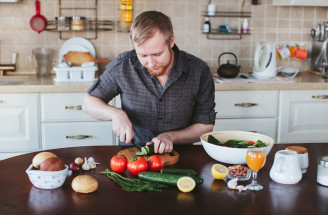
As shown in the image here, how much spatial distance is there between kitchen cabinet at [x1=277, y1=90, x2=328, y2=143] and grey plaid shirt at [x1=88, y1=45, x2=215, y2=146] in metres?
1.36

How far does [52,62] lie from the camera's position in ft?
12.3

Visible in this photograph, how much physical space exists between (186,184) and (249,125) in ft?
6.68

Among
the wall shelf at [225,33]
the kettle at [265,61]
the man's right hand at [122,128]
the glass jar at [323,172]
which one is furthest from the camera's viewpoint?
the wall shelf at [225,33]

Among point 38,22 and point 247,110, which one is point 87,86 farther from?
point 247,110

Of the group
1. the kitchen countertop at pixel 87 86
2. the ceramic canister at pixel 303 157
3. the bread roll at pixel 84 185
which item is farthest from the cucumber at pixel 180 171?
the kitchen countertop at pixel 87 86

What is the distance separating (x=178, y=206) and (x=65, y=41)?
2.66 metres

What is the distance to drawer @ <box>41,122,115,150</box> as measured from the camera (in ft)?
10.7

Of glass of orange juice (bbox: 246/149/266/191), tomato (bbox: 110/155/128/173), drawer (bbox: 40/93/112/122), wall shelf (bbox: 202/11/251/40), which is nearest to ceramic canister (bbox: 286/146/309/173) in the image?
glass of orange juice (bbox: 246/149/266/191)

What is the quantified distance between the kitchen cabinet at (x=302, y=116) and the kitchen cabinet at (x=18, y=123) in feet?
6.17

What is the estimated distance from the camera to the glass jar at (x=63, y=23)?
363 cm

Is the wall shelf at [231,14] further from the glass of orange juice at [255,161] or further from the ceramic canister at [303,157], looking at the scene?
the glass of orange juice at [255,161]

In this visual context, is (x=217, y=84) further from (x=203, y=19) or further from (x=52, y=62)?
(x=52, y=62)

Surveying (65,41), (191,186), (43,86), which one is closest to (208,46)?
(65,41)

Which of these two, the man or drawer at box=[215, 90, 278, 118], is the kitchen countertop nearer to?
drawer at box=[215, 90, 278, 118]
